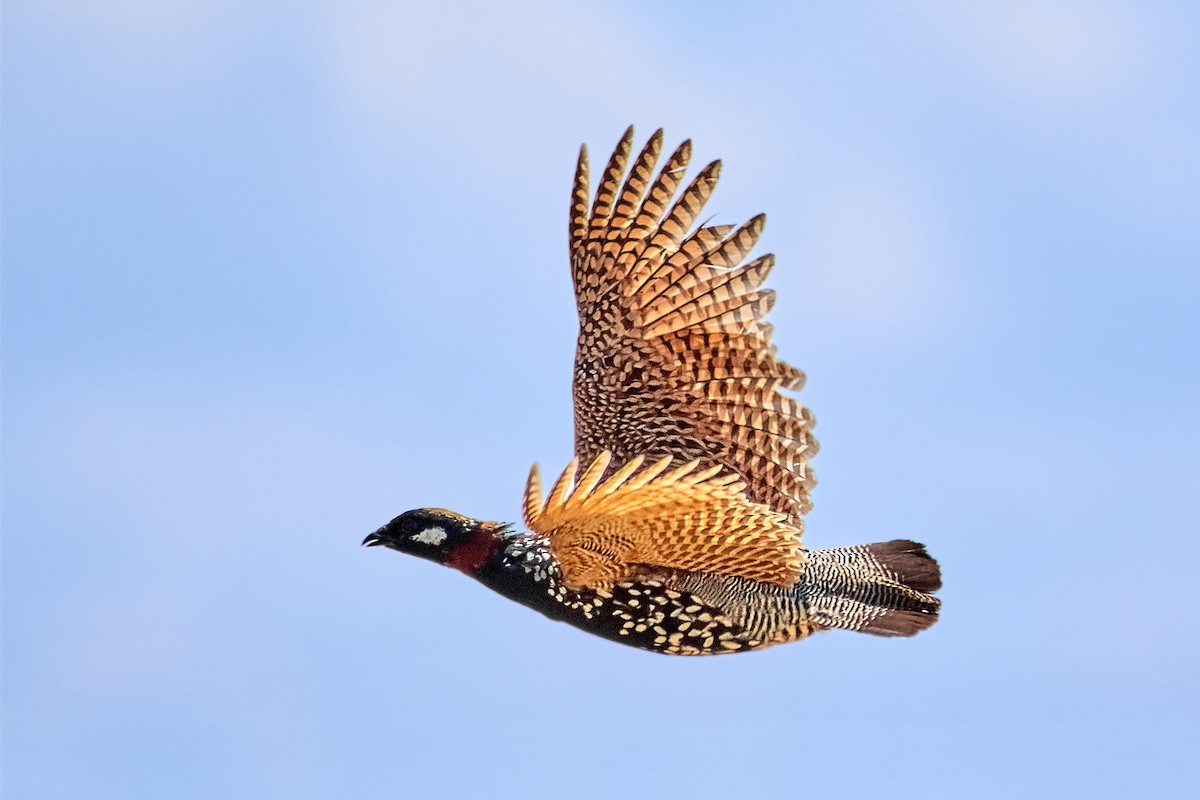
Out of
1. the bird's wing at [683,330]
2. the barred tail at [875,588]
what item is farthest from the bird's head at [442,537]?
the barred tail at [875,588]

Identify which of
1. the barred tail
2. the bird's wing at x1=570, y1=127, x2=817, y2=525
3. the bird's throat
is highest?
the bird's wing at x1=570, y1=127, x2=817, y2=525

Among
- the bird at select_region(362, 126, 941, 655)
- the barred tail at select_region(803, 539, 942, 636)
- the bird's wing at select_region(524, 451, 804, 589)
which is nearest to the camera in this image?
the bird's wing at select_region(524, 451, 804, 589)

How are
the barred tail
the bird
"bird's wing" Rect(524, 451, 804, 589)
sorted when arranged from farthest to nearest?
the barred tail, the bird, "bird's wing" Rect(524, 451, 804, 589)

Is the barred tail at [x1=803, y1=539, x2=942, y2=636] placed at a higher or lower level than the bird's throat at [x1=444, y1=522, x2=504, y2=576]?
higher

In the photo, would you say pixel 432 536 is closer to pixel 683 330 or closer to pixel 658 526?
pixel 658 526

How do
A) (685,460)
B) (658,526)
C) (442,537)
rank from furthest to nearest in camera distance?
(685,460)
(442,537)
(658,526)

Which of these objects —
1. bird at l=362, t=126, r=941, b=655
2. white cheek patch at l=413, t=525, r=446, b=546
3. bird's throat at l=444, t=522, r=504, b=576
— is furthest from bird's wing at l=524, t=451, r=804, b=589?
white cheek patch at l=413, t=525, r=446, b=546

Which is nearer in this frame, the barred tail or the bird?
the bird

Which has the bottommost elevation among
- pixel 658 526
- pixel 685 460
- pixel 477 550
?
pixel 477 550

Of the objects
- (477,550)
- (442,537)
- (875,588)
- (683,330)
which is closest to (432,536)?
(442,537)

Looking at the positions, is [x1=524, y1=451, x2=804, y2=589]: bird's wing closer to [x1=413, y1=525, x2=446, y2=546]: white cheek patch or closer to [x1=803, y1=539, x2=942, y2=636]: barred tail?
[x1=803, y1=539, x2=942, y2=636]: barred tail
